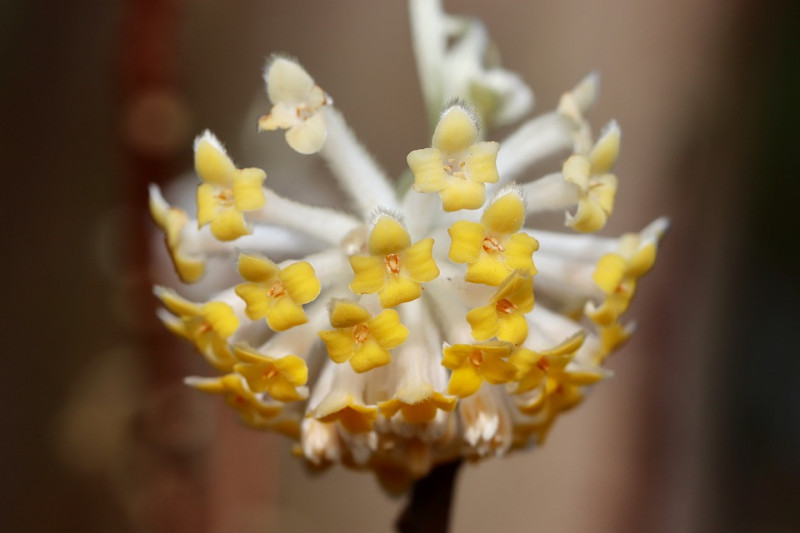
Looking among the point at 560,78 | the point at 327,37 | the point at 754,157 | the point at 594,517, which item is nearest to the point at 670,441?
the point at 594,517

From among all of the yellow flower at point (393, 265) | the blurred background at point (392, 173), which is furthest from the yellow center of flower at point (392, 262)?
the blurred background at point (392, 173)

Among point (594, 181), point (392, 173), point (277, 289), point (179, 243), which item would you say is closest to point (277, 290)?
point (277, 289)

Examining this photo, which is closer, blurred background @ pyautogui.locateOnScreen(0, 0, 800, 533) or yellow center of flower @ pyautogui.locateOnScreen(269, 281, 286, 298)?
yellow center of flower @ pyautogui.locateOnScreen(269, 281, 286, 298)

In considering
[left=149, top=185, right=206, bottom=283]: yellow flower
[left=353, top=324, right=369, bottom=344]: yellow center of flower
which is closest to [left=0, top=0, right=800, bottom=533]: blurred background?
[left=149, top=185, right=206, bottom=283]: yellow flower

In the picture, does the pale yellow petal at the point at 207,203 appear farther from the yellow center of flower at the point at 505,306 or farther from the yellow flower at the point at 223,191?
the yellow center of flower at the point at 505,306

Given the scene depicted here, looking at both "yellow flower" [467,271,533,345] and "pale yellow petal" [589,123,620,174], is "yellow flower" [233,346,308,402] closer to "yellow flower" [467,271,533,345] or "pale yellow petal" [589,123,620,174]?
"yellow flower" [467,271,533,345]

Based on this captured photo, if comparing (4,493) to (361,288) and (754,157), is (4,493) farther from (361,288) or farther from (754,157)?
(754,157)

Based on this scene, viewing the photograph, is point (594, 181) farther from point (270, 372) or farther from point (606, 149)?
point (270, 372)
